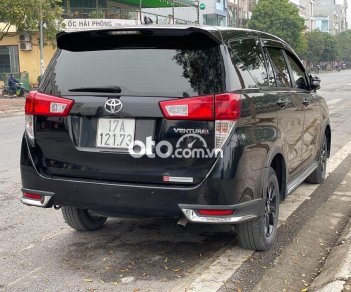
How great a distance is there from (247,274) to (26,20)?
19783mm

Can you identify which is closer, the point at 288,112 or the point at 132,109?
the point at 132,109

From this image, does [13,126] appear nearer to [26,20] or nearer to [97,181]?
[26,20]

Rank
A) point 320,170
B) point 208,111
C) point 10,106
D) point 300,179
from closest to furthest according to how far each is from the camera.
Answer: point 208,111
point 300,179
point 320,170
point 10,106

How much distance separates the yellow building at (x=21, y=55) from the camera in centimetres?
→ 3453

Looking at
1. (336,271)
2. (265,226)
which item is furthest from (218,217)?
(336,271)

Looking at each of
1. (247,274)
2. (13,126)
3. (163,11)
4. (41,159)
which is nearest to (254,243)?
(247,274)

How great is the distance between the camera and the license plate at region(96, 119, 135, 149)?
3506 mm

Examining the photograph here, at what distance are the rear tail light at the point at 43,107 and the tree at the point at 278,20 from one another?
203ft

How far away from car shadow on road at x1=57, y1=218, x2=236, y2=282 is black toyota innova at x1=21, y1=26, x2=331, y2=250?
1.36 feet

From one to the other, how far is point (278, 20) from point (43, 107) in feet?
208

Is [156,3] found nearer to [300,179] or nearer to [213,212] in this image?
[300,179]

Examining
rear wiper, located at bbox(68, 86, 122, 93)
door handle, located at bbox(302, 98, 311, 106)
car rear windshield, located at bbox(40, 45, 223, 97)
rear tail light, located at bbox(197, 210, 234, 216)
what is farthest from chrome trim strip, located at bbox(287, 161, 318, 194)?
rear wiper, located at bbox(68, 86, 122, 93)

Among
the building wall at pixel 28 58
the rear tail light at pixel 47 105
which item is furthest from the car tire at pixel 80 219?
the building wall at pixel 28 58

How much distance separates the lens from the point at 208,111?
339cm
